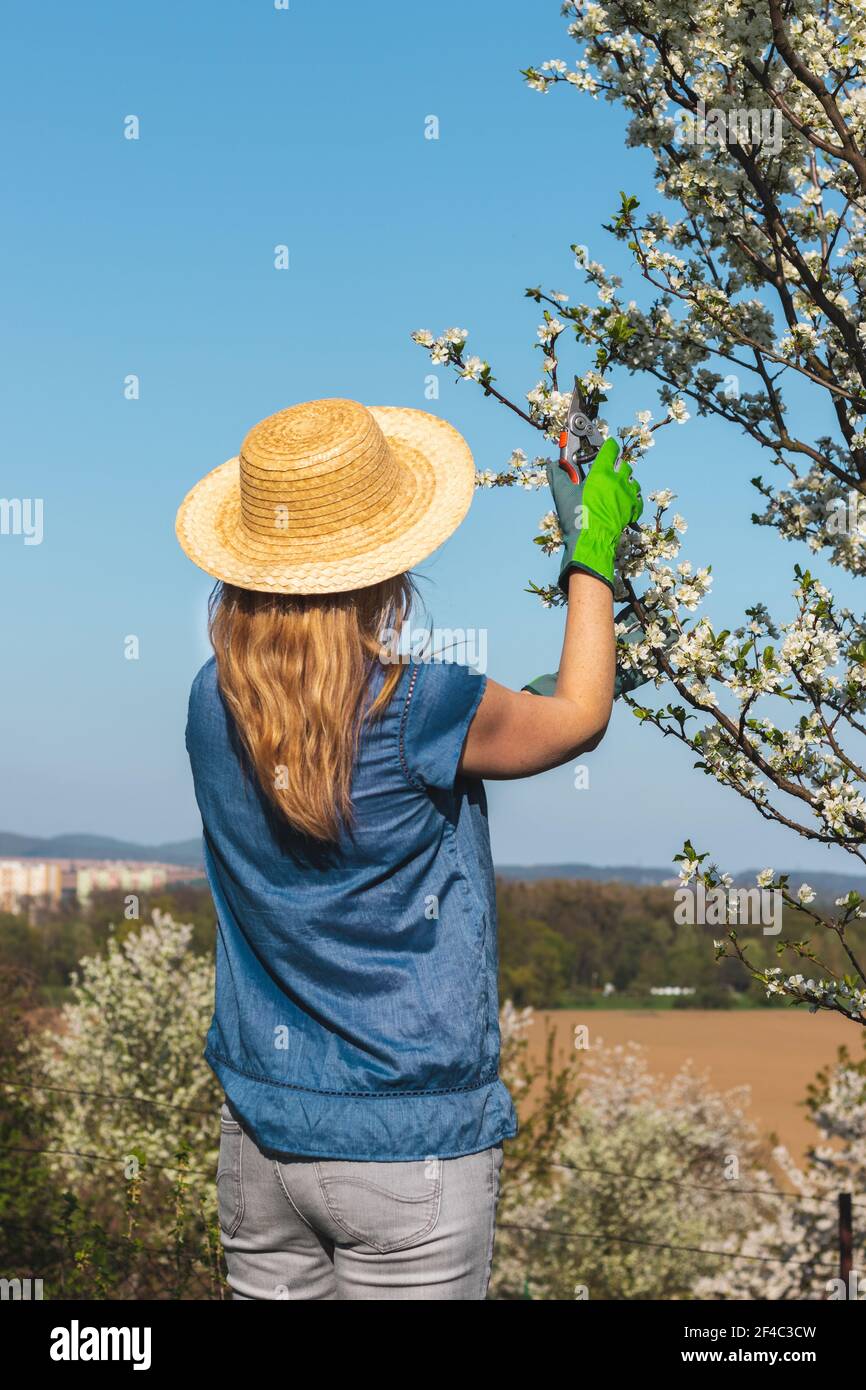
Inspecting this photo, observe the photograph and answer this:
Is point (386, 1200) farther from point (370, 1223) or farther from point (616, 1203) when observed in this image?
point (616, 1203)

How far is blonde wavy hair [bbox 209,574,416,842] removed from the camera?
7.41ft

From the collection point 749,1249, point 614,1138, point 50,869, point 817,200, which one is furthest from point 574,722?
point 50,869

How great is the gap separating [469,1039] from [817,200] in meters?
2.91

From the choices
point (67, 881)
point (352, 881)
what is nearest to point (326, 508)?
point (352, 881)

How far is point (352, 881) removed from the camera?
233 centimetres

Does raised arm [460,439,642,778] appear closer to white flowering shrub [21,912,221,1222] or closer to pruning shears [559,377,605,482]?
pruning shears [559,377,605,482]

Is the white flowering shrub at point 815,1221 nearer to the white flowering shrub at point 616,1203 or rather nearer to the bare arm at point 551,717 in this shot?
the white flowering shrub at point 616,1203

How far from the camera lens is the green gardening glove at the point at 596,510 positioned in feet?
8.78

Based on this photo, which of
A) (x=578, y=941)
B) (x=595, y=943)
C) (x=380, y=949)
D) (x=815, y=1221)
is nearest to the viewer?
(x=380, y=949)

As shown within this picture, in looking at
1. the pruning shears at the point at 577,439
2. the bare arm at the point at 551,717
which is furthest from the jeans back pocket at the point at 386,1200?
the pruning shears at the point at 577,439

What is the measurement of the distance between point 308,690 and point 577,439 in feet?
4.13

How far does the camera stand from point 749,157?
357 cm

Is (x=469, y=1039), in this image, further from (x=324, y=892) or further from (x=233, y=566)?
(x=233, y=566)

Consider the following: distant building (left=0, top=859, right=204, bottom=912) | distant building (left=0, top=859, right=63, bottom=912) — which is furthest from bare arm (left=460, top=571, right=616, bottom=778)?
distant building (left=0, top=859, right=63, bottom=912)
